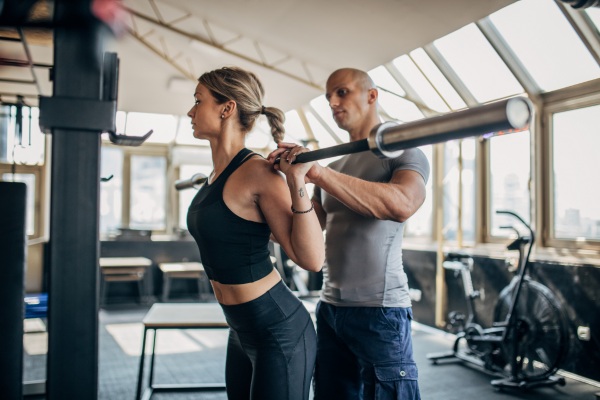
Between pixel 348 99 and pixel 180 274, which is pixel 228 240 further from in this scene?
pixel 180 274

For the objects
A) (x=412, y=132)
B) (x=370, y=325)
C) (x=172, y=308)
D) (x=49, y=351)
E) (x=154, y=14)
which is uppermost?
(x=154, y=14)

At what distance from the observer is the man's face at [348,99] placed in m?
1.74

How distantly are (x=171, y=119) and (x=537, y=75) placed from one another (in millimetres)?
5793

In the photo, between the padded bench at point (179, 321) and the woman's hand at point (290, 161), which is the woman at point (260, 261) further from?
the padded bench at point (179, 321)

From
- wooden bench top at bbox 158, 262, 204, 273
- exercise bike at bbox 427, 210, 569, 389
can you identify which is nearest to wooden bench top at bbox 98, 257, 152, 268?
wooden bench top at bbox 158, 262, 204, 273

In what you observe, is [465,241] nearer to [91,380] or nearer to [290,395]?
[290,395]

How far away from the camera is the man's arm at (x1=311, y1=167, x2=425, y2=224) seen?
1.41 meters

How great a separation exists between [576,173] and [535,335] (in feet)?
4.83

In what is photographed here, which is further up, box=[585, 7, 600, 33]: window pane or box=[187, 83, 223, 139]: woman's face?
box=[585, 7, 600, 33]: window pane

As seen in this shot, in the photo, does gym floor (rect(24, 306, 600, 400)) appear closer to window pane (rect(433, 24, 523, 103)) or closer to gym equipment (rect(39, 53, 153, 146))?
window pane (rect(433, 24, 523, 103))

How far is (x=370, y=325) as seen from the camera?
60.2 inches

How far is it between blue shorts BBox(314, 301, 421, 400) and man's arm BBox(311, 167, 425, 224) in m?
0.30

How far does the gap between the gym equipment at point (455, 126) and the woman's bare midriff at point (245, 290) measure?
0.64 meters

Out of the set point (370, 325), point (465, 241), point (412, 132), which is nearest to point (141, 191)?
point (465, 241)
